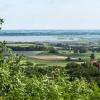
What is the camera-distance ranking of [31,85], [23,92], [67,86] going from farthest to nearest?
[67,86] → [31,85] → [23,92]

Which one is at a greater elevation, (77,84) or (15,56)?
(15,56)

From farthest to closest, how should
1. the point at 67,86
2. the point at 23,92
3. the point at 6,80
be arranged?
the point at 67,86
the point at 23,92
the point at 6,80

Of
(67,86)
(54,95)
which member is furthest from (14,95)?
(67,86)

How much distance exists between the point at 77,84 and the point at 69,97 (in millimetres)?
2086

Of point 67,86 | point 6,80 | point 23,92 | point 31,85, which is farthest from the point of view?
point 67,86

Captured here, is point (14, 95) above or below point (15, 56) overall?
below

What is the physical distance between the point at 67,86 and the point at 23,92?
3.59 metres

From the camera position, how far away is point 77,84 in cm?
1956

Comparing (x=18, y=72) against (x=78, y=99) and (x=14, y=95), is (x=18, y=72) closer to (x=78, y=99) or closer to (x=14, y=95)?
(x=14, y=95)

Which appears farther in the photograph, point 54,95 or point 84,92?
point 84,92

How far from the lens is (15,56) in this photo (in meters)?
16.8

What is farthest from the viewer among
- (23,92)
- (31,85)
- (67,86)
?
(67,86)

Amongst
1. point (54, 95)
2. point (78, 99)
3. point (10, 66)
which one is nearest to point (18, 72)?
point (10, 66)

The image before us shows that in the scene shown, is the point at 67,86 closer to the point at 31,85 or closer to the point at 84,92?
the point at 84,92
